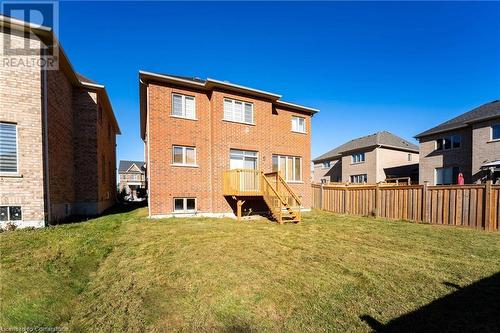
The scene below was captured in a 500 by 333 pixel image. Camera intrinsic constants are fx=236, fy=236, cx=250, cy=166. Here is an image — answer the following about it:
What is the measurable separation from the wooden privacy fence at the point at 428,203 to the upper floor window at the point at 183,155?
10.4 metres

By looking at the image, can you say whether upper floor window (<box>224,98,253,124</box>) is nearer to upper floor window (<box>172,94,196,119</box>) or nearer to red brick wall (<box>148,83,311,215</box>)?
red brick wall (<box>148,83,311,215</box>)

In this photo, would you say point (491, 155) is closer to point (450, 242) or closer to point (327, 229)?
point (450, 242)

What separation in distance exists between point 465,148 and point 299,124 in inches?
598

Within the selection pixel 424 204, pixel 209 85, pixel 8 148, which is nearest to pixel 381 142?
pixel 424 204

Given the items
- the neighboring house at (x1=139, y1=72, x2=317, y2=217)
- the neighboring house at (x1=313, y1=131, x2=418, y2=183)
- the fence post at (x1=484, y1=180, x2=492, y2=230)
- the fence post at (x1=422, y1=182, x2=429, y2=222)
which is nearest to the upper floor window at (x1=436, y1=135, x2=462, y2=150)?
the neighboring house at (x1=313, y1=131, x2=418, y2=183)

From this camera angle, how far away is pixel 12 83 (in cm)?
814

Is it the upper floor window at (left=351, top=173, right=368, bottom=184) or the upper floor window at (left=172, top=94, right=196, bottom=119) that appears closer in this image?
the upper floor window at (left=172, top=94, right=196, bottom=119)

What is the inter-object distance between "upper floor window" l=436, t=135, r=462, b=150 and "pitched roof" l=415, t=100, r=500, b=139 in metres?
0.85

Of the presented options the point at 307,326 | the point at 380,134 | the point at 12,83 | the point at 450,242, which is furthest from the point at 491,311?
the point at 380,134

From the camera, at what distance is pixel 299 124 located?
15.9 metres

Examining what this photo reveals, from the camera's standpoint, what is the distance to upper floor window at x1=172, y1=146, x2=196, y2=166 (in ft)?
39.3

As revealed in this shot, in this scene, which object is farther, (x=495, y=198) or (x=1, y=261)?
(x=495, y=198)

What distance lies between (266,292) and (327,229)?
21.1ft

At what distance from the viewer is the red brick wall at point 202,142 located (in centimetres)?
1144
